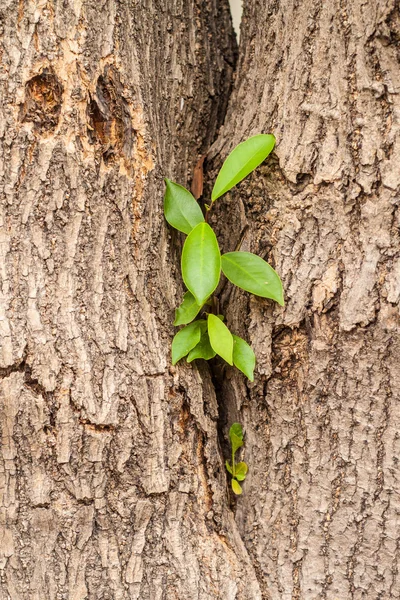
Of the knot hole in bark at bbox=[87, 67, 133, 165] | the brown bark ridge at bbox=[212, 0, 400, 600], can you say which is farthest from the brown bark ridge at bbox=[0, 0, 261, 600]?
the brown bark ridge at bbox=[212, 0, 400, 600]

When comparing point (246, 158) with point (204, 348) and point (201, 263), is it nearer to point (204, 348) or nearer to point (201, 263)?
point (201, 263)

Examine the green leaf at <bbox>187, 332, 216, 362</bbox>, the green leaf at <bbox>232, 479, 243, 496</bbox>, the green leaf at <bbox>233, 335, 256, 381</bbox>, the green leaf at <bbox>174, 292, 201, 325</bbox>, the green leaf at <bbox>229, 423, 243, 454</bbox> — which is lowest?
the green leaf at <bbox>232, 479, 243, 496</bbox>

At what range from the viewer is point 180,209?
2.57 ft

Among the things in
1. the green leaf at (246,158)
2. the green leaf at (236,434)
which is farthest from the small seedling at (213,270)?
the green leaf at (236,434)

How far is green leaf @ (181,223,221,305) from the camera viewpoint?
0.70 meters

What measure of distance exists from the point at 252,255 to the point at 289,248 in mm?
59

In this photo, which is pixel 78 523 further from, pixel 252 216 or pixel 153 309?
pixel 252 216

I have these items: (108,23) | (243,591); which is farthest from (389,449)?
(108,23)

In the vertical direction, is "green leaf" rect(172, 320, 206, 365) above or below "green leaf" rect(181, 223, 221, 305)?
below

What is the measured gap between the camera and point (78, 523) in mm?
733

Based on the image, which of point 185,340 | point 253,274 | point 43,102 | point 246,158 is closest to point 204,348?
point 185,340

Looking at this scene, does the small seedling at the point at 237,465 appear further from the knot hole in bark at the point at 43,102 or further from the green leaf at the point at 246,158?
the knot hole in bark at the point at 43,102

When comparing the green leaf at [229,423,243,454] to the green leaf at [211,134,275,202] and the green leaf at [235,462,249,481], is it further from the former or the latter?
the green leaf at [211,134,275,202]

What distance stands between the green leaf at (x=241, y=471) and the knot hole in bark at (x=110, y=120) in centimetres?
52
